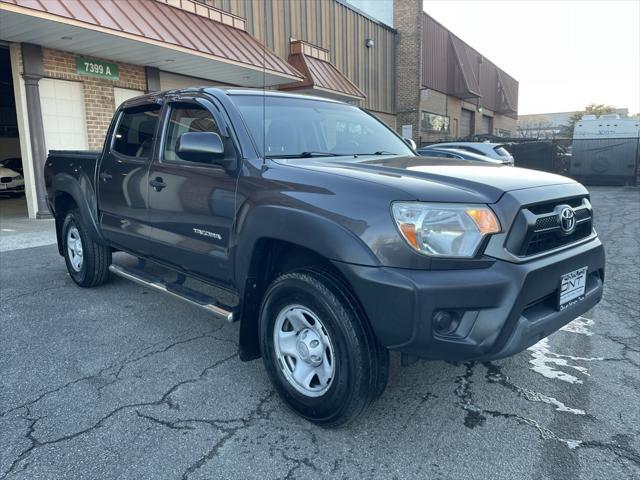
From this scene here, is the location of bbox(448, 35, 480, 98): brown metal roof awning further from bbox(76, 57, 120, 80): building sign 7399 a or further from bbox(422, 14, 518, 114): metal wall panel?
bbox(76, 57, 120, 80): building sign 7399 a

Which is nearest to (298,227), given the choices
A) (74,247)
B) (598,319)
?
(598,319)

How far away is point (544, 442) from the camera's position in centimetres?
252

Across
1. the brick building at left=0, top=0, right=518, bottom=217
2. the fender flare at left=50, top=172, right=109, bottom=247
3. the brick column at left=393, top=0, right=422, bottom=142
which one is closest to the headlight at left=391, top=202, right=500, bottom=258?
the brick building at left=0, top=0, right=518, bottom=217

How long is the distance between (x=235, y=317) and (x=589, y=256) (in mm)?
2126

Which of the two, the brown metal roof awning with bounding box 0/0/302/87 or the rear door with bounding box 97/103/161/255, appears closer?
the rear door with bounding box 97/103/161/255

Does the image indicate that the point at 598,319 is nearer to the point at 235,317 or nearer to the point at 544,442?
the point at 544,442

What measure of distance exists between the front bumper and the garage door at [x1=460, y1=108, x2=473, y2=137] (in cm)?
3031

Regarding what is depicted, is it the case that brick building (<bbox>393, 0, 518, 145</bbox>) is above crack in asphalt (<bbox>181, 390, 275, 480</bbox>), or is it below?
above

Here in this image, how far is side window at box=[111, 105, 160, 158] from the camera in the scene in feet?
13.3

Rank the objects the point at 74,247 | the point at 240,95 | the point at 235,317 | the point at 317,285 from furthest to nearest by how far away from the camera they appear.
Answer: the point at 74,247
the point at 240,95
the point at 235,317
the point at 317,285

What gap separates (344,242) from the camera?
2387 millimetres

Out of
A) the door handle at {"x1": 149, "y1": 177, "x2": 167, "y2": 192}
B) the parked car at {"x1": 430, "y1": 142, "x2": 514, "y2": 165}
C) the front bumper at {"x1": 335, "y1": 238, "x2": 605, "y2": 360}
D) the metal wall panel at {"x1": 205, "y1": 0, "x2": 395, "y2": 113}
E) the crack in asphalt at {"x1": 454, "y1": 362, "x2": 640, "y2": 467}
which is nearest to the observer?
the front bumper at {"x1": 335, "y1": 238, "x2": 605, "y2": 360}

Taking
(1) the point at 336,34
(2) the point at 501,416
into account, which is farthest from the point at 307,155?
(1) the point at 336,34

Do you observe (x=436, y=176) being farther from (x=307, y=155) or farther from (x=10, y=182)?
(x=10, y=182)
